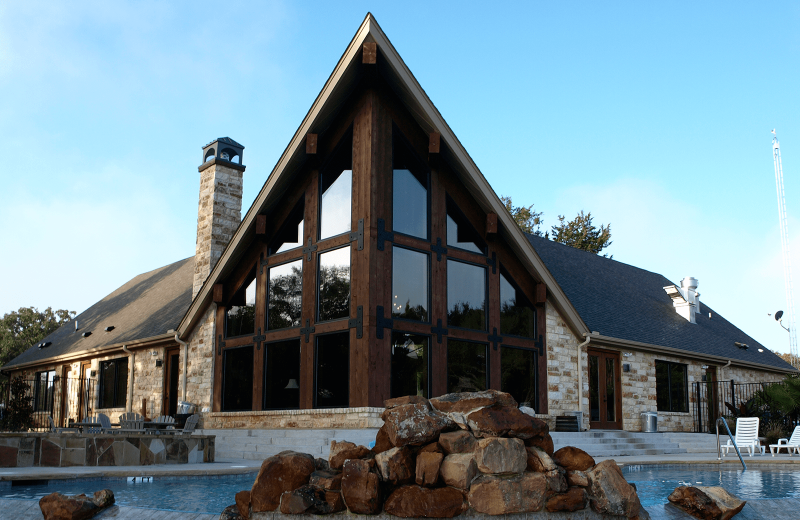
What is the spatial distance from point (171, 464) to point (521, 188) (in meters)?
27.6

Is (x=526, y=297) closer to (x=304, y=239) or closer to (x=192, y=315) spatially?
(x=304, y=239)

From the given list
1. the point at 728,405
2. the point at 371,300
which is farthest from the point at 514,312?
the point at 728,405

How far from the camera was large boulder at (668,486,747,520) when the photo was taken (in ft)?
18.7

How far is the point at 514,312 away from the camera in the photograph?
14.5 m

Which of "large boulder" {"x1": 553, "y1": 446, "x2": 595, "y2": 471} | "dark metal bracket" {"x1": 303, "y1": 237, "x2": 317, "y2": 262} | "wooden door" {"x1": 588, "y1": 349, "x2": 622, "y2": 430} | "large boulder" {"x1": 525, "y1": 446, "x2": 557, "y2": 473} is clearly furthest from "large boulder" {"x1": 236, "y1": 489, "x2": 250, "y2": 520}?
"wooden door" {"x1": 588, "y1": 349, "x2": 622, "y2": 430}

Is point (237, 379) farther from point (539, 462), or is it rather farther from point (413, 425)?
point (539, 462)

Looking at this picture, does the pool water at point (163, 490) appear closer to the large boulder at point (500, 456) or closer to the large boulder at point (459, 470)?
the large boulder at point (459, 470)

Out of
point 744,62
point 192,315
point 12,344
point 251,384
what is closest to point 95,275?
point 12,344

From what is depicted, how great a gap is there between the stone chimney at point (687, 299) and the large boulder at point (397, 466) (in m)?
18.5

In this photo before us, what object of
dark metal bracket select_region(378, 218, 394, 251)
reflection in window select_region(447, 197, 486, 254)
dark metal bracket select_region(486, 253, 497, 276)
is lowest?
dark metal bracket select_region(486, 253, 497, 276)

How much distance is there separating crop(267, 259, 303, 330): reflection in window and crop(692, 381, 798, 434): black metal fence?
11.5m

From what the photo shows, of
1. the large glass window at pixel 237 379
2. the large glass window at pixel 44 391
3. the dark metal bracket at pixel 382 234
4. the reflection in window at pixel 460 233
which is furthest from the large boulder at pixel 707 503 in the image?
the large glass window at pixel 44 391

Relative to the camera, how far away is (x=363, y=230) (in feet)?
39.7

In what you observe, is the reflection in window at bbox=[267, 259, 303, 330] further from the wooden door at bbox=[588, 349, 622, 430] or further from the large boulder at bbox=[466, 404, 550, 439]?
the large boulder at bbox=[466, 404, 550, 439]
